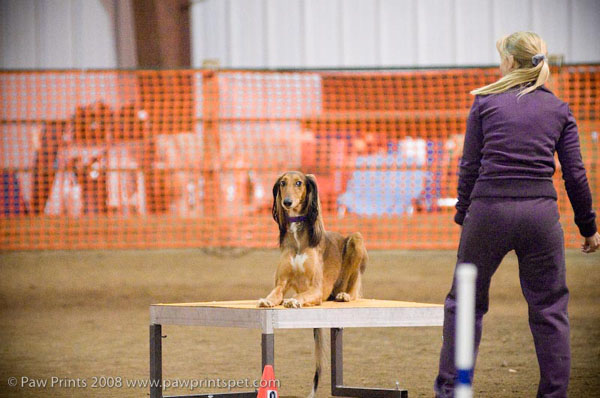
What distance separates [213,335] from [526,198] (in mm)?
4596

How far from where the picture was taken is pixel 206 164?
12.1 meters

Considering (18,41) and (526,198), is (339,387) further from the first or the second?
(18,41)

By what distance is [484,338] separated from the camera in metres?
7.77

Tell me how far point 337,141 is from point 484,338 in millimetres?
6091

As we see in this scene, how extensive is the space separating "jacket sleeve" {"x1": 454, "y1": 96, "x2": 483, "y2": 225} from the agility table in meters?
0.72

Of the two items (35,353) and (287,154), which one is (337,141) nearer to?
(287,154)

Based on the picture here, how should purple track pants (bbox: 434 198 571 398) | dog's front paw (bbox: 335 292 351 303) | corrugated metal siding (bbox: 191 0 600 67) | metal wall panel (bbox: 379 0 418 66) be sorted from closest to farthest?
purple track pants (bbox: 434 198 571 398) < dog's front paw (bbox: 335 292 351 303) < corrugated metal siding (bbox: 191 0 600 67) < metal wall panel (bbox: 379 0 418 66)

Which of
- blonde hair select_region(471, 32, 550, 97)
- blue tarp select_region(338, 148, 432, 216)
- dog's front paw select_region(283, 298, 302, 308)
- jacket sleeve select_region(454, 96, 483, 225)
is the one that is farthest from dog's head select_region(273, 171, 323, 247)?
blue tarp select_region(338, 148, 432, 216)

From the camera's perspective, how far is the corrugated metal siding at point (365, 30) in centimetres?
2011

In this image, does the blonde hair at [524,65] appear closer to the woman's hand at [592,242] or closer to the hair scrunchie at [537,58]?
the hair scrunchie at [537,58]

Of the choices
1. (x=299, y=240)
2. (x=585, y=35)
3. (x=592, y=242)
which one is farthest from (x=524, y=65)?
(x=585, y=35)

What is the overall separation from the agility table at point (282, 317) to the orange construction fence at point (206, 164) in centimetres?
650

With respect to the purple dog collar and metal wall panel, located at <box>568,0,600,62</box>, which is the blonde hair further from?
metal wall panel, located at <box>568,0,600,62</box>

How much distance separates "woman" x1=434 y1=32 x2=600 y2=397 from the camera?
13.2ft
